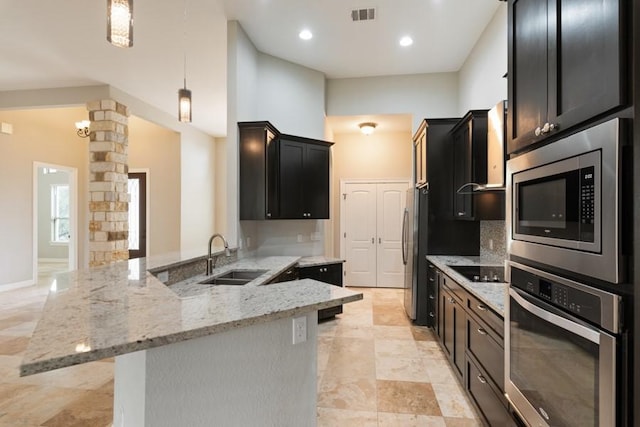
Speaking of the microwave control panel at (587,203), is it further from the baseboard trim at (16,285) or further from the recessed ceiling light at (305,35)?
the baseboard trim at (16,285)

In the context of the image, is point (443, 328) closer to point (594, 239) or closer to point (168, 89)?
point (594, 239)

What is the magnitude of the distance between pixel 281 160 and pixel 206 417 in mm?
3402

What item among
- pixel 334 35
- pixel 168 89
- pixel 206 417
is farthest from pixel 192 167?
pixel 206 417

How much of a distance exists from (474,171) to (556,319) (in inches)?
90.3

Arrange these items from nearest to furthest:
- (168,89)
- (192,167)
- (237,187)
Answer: (237,187)
(168,89)
(192,167)

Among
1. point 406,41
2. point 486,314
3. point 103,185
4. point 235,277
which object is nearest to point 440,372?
point 486,314

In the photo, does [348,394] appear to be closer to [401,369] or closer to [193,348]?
[401,369]

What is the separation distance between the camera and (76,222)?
6.86 m

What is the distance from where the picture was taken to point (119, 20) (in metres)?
1.69

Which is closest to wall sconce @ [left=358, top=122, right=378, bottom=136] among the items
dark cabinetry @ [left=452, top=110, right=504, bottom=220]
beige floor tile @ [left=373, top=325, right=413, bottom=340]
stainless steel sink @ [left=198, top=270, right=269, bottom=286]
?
dark cabinetry @ [left=452, top=110, right=504, bottom=220]

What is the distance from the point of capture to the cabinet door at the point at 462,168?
337cm

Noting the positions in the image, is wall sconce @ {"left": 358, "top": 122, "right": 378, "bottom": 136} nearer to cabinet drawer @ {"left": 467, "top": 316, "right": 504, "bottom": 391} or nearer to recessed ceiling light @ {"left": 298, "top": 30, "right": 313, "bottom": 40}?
recessed ceiling light @ {"left": 298, "top": 30, "right": 313, "bottom": 40}

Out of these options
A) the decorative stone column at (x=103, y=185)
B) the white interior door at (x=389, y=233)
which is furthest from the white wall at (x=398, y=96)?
the decorative stone column at (x=103, y=185)

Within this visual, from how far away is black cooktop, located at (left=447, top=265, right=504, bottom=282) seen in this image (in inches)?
112
